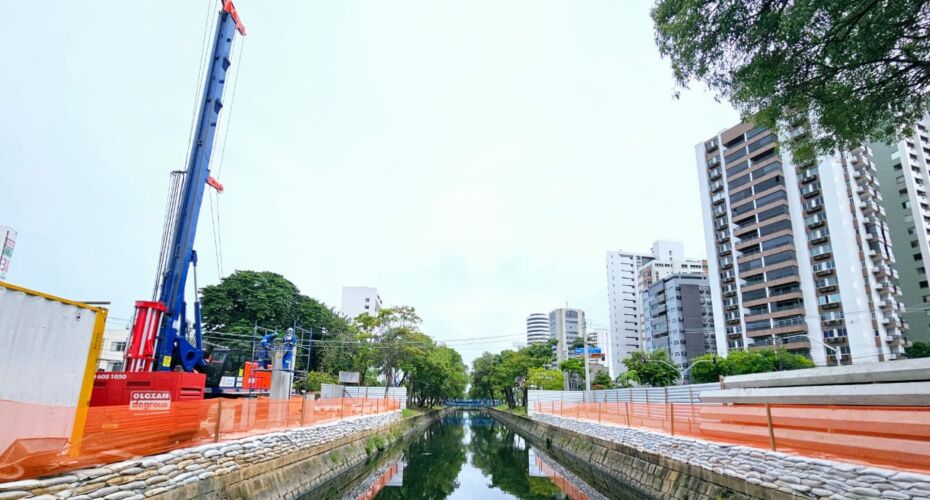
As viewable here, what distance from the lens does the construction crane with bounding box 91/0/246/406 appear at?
8.77m

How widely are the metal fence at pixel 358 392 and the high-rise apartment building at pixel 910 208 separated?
2077 inches

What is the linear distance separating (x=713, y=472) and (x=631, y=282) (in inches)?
3863

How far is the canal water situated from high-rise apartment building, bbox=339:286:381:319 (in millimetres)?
71434

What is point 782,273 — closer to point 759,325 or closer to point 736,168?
point 759,325

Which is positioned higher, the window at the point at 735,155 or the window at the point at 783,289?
the window at the point at 735,155

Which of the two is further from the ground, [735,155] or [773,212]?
[735,155]

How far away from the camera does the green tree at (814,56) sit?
23.2 ft

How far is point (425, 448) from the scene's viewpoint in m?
25.8

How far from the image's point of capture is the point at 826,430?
7.23m

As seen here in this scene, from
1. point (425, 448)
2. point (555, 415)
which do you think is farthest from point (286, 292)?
point (555, 415)

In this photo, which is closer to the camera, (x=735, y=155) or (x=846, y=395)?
(x=846, y=395)

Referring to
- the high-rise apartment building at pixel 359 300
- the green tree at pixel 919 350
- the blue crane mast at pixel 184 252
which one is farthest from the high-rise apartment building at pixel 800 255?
the high-rise apartment building at pixel 359 300

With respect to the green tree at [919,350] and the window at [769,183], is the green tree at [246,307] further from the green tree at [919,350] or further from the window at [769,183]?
the green tree at [919,350]

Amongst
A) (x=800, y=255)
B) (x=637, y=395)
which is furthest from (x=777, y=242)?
(x=637, y=395)
